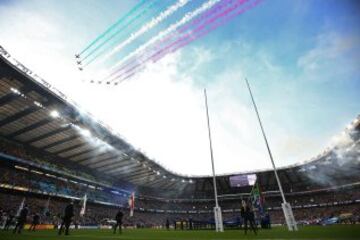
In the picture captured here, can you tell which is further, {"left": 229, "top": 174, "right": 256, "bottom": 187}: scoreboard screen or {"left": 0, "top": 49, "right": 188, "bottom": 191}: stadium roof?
{"left": 229, "top": 174, "right": 256, "bottom": 187}: scoreboard screen

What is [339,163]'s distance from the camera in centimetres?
4838

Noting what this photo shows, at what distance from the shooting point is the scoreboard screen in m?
54.5

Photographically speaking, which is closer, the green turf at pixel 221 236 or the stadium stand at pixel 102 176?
the green turf at pixel 221 236

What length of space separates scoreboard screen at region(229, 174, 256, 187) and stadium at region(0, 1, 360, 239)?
0.24 m

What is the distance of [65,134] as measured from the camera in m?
32.7

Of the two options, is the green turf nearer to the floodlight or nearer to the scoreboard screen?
the floodlight

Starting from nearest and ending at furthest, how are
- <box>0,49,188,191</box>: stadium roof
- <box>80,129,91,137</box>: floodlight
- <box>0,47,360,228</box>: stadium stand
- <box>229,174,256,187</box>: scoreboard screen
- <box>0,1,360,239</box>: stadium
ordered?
1. <box>0,1,360,239</box>: stadium
2. <box>0,49,188,191</box>: stadium roof
3. <box>0,47,360,228</box>: stadium stand
4. <box>80,129,91,137</box>: floodlight
5. <box>229,174,256,187</box>: scoreboard screen

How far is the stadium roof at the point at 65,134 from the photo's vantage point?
2234cm

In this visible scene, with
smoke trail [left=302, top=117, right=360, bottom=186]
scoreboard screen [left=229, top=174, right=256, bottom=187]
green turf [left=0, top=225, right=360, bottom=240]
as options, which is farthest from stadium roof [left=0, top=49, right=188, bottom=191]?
smoke trail [left=302, top=117, right=360, bottom=186]

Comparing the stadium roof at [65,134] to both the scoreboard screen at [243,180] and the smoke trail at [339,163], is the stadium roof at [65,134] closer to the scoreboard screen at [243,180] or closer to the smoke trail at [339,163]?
the smoke trail at [339,163]

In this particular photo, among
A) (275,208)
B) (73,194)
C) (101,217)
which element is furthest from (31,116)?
(275,208)

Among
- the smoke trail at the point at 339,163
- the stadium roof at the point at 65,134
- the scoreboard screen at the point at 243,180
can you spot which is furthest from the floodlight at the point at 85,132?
the smoke trail at the point at 339,163

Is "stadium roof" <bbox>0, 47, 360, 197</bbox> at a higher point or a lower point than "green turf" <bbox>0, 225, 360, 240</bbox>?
higher

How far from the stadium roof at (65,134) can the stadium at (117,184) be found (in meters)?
0.10
